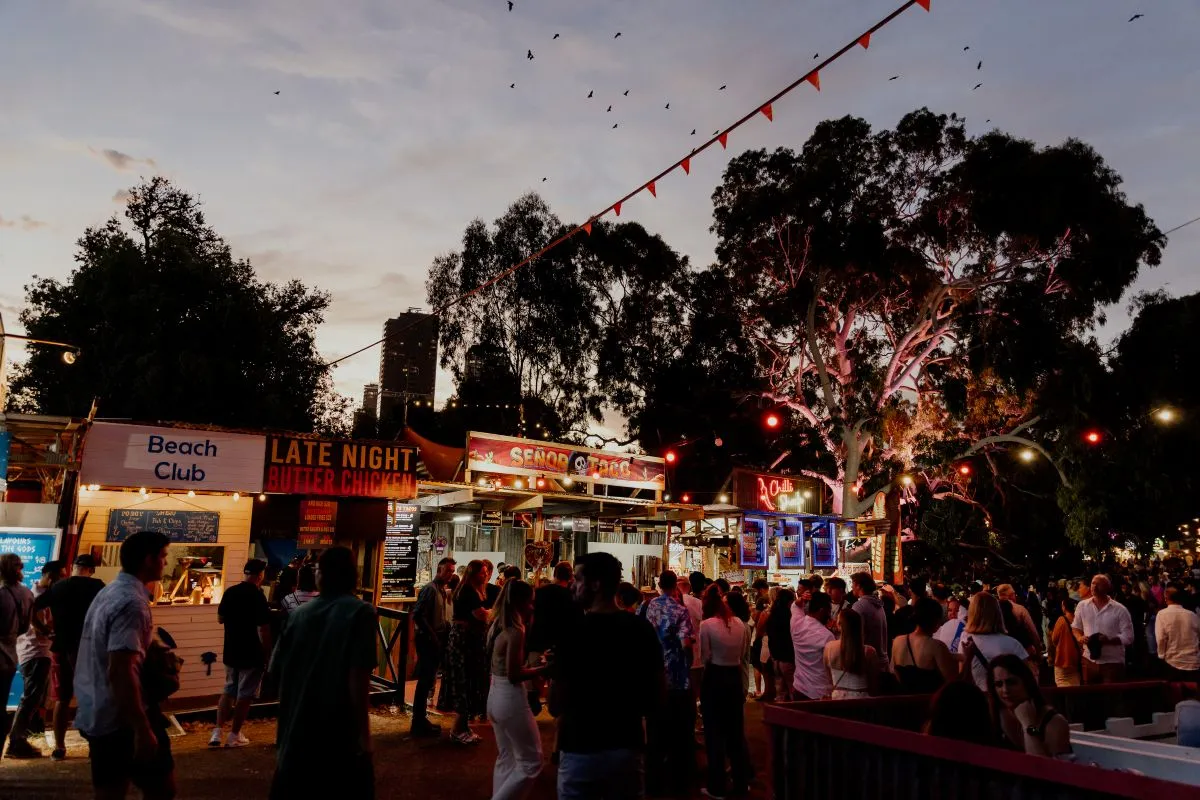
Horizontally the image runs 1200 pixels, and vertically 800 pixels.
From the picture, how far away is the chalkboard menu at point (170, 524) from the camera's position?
12.0 metres

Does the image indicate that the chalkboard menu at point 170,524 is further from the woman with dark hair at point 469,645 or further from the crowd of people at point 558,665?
the woman with dark hair at point 469,645

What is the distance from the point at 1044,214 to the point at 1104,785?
26675 millimetres

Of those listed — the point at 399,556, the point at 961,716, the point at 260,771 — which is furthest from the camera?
the point at 399,556

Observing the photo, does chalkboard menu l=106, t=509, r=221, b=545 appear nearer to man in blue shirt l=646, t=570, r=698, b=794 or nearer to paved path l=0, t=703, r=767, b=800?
paved path l=0, t=703, r=767, b=800

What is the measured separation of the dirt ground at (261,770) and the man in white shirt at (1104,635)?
169 inches

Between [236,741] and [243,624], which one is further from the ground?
[243,624]

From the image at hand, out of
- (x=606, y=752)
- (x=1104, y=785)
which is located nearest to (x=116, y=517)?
(x=606, y=752)

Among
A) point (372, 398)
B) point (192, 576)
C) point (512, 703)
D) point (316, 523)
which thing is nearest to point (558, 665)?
point (512, 703)

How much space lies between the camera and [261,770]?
7.36 m

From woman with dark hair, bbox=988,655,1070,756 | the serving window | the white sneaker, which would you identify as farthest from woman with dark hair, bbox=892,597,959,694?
the serving window

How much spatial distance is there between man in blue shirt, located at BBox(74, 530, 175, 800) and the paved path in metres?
2.45

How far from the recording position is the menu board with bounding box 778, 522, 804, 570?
18.5 meters

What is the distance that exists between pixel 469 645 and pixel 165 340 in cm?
2307

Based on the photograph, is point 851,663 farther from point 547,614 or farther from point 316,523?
point 316,523
